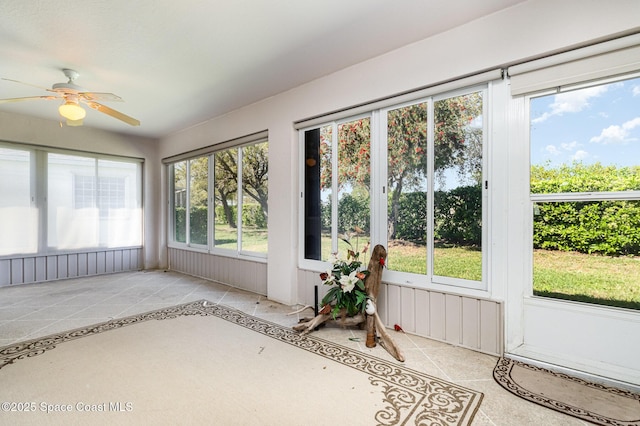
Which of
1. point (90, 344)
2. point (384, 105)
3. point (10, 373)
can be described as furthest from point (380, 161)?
point (10, 373)

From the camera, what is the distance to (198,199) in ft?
16.8

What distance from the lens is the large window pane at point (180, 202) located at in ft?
17.8

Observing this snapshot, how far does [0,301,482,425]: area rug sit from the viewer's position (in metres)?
1.57

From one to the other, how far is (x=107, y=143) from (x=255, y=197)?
3.17 meters

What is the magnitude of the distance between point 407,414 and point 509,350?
1.12 m

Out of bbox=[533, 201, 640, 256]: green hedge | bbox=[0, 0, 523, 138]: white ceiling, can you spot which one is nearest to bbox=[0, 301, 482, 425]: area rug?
bbox=[533, 201, 640, 256]: green hedge

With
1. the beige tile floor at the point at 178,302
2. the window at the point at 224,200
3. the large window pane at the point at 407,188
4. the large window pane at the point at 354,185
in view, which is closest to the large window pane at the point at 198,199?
the window at the point at 224,200

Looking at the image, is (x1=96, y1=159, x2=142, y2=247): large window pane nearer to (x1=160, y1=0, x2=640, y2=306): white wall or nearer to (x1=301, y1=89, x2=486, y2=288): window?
(x1=160, y1=0, x2=640, y2=306): white wall

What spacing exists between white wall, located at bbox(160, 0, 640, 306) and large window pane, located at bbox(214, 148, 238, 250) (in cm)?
48

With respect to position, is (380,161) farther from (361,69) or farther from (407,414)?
(407,414)

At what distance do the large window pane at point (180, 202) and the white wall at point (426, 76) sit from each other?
1.75m

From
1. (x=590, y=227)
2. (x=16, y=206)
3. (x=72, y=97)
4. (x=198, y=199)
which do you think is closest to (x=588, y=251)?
(x=590, y=227)

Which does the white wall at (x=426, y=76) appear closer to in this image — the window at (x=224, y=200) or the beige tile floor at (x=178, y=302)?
the window at (x=224, y=200)

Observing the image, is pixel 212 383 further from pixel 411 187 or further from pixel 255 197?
pixel 255 197
